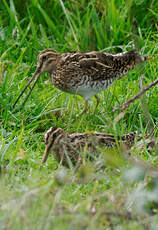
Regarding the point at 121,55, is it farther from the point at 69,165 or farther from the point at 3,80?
the point at 69,165

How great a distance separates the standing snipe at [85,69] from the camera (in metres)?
5.53

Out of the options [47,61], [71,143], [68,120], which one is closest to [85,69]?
[47,61]

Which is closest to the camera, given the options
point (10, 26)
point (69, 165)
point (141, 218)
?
point (141, 218)

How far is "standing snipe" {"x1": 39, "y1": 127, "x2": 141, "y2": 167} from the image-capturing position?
431 cm

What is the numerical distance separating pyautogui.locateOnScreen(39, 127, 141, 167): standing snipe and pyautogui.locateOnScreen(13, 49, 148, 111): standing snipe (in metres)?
0.98

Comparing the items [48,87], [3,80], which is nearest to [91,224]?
[3,80]

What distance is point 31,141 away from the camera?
17.2 feet

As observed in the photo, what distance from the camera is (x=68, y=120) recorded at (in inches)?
217

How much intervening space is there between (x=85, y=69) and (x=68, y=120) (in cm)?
57

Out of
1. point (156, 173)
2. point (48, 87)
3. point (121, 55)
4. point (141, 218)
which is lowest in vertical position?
point (48, 87)

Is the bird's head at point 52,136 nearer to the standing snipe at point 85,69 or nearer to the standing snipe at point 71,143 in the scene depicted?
the standing snipe at point 71,143

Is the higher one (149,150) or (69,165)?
(69,165)

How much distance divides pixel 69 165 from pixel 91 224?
1329 millimetres

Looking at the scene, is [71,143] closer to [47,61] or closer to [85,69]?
[85,69]
